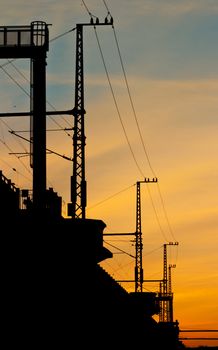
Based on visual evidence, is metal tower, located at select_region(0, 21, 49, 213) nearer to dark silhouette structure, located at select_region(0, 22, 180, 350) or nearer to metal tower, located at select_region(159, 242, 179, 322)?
dark silhouette structure, located at select_region(0, 22, 180, 350)

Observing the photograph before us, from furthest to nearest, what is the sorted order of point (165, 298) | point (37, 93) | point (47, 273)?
point (165, 298) < point (37, 93) < point (47, 273)

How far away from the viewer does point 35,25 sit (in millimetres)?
52375

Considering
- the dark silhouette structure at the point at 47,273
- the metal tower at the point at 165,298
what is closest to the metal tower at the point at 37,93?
the dark silhouette structure at the point at 47,273

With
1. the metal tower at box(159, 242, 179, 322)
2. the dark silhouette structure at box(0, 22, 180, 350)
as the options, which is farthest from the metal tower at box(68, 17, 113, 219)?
the metal tower at box(159, 242, 179, 322)

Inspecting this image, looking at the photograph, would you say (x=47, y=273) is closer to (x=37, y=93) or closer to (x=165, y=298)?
(x=37, y=93)

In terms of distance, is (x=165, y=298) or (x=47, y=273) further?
(x=165, y=298)

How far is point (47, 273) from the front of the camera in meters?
31.0

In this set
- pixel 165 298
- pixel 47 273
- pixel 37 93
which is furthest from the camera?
pixel 165 298

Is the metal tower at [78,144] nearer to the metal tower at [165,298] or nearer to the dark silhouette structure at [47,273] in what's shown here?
the dark silhouette structure at [47,273]

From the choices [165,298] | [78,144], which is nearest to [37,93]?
[78,144]

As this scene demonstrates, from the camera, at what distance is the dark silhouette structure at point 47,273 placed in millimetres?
26688

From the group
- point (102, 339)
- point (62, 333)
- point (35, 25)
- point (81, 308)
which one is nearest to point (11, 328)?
point (62, 333)

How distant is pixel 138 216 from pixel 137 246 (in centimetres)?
247

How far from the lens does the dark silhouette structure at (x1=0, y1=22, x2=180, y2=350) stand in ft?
87.6
